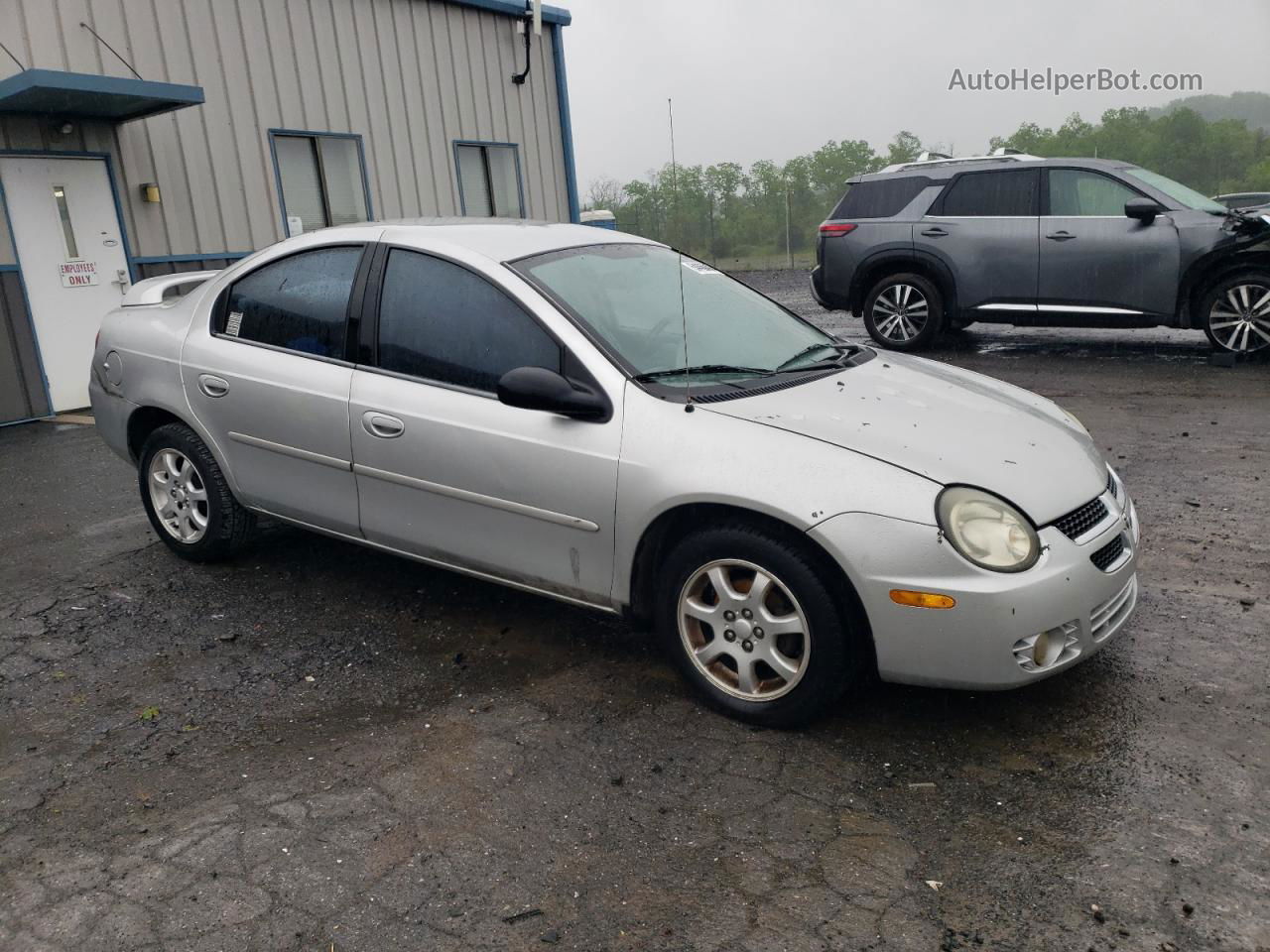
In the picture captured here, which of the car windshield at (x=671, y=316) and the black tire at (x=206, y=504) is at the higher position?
the car windshield at (x=671, y=316)

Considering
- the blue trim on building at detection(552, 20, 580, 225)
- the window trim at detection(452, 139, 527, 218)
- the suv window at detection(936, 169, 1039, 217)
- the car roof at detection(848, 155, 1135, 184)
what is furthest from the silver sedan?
the blue trim on building at detection(552, 20, 580, 225)

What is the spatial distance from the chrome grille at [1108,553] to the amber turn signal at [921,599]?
1.80 ft

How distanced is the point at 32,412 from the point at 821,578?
29.8ft

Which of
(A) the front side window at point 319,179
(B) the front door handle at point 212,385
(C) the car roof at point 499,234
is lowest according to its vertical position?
A: (B) the front door handle at point 212,385

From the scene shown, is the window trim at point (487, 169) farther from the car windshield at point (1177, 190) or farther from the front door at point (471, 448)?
the front door at point (471, 448)

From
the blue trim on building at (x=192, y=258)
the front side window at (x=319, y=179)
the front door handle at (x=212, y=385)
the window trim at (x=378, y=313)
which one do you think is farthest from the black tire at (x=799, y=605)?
the front side window at (x=319, y=179)

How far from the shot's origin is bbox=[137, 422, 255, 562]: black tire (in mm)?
4664

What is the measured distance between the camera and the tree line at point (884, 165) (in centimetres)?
1139

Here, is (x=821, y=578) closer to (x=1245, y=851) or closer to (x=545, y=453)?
(x=545, y=453)

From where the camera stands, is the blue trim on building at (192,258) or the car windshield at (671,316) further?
the blue trim on building at (192,258)

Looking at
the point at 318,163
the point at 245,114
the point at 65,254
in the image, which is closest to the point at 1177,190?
the point at 318,163

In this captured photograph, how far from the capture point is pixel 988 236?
10.0m

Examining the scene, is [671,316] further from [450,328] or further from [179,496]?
[179,496]

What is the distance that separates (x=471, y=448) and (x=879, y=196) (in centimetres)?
831
